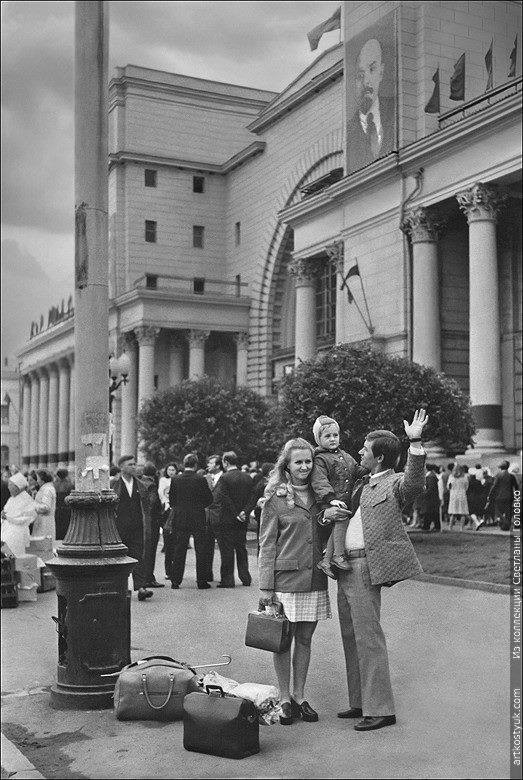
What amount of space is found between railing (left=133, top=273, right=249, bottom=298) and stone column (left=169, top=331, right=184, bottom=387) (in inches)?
107

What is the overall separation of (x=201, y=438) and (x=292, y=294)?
1806 centimetres

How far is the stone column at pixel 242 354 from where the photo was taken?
192 ft

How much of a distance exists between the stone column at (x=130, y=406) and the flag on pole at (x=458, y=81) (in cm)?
2959

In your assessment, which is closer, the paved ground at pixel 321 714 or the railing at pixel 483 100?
the paved ground at pixel 321 714

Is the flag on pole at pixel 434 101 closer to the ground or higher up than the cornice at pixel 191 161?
closer to the ground

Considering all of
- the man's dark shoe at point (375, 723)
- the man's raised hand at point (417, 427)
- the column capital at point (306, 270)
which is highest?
the column capital at point (306, 270)

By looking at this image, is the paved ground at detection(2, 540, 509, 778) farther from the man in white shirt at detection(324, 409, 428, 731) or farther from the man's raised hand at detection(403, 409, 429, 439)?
the man's raised hand at detection(403, 409, 429, 439)

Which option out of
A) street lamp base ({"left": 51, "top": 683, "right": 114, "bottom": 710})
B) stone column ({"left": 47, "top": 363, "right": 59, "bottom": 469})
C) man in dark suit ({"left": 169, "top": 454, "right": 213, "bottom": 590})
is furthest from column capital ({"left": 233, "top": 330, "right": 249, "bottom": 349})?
street lamp base ({"left": 51, "top": 683, "right": 114, "bottom": 710})

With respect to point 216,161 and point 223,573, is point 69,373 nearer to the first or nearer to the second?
point 216,161

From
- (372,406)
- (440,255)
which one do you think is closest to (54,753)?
(372,406)

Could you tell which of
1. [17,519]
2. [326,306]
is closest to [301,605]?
[17,519]

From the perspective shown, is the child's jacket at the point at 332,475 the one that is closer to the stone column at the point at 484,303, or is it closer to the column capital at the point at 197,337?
the stone column at the point at 484,303

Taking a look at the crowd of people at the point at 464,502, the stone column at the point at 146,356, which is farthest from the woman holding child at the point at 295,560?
the stone column at the point at 146,356

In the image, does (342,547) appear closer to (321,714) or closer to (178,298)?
(321,714)
